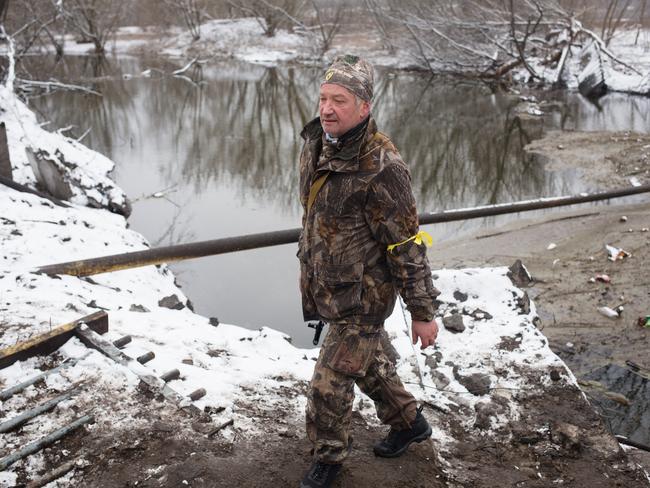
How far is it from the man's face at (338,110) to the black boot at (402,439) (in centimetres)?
134

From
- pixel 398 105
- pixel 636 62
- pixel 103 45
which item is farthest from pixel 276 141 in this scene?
pixel 103 45

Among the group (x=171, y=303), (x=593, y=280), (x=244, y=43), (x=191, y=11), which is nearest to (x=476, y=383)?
(x=171, y=303)

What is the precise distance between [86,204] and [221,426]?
589 centimetres

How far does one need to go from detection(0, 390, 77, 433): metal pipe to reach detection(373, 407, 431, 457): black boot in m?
1.48

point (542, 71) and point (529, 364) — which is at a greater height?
point (542, 71)

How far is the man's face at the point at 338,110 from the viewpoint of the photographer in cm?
229

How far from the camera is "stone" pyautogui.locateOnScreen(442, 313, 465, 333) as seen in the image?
4141mm

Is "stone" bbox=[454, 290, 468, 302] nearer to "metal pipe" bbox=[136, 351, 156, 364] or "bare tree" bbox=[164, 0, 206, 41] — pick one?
"metal pipe" bbox=[136, 351, 156, 364]

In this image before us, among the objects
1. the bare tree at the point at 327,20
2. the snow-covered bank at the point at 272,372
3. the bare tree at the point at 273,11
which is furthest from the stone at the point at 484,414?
the bare tree at the point at 273,11

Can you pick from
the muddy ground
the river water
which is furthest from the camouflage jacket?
the river water

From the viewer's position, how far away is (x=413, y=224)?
7.72 feet

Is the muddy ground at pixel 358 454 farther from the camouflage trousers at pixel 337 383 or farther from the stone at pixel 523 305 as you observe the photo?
the stone at pixel 523 305

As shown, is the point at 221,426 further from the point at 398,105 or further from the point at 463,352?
the point at 398,105

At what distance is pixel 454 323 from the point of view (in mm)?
4156
